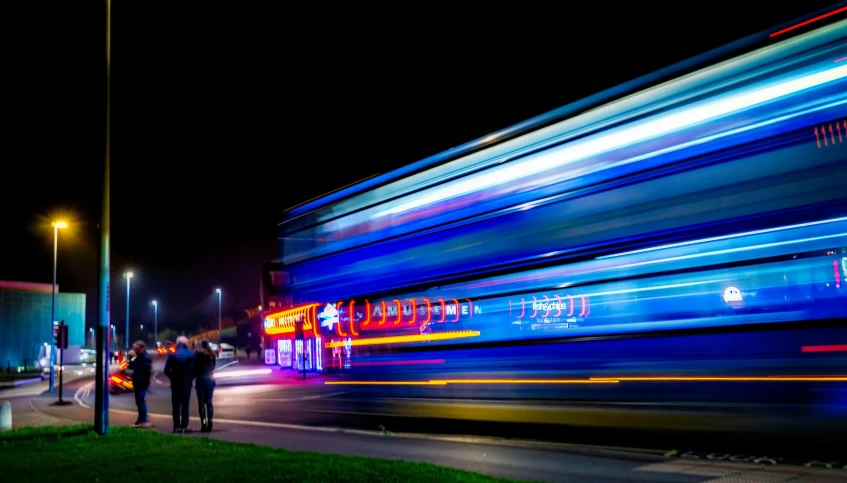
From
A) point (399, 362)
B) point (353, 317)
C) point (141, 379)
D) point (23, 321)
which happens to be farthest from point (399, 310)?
point (23, 321)

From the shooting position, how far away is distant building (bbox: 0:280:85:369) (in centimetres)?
6612

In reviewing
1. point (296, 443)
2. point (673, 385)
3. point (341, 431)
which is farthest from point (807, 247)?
point (341, 431)

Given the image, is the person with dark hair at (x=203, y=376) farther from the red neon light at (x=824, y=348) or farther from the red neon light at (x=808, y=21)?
the red neon light at (x=808, y=21)

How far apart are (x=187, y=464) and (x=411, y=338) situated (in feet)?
10.8

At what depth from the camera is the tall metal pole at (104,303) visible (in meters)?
12.3

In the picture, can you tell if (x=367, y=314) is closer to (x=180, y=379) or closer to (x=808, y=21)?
(x=180, y=379)

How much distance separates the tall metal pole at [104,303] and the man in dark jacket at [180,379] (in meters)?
1.41

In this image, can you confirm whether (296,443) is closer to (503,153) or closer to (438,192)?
(438,192)

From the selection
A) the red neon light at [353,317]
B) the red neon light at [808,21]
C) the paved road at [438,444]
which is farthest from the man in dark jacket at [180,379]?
the red neon light at [808,21]

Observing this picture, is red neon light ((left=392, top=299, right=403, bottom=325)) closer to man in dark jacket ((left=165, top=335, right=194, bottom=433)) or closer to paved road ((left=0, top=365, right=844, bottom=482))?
paved road ((left=0, top=365, right=844, bottom=482))

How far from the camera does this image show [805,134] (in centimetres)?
654

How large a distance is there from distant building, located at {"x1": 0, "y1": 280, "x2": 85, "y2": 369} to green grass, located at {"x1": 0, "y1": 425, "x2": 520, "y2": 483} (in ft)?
202

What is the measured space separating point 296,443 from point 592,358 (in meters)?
5.46

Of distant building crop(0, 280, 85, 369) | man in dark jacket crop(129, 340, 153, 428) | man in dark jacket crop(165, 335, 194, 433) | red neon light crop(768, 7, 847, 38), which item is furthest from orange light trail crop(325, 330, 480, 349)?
distant building crop(0, 280, 85, 369)
